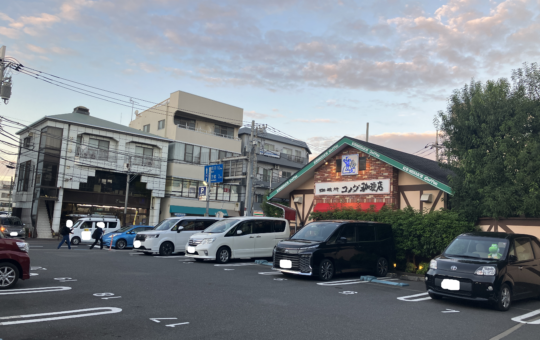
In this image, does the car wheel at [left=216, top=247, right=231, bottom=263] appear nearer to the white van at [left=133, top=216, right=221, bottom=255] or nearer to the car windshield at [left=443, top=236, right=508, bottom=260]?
the white van at [left=133, top=216, right=221, bottom=255]

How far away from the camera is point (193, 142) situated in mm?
48156

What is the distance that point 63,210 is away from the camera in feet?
129

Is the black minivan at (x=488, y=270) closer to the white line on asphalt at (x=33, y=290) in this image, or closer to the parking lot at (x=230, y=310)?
the parking lot at (x=230, y=310)

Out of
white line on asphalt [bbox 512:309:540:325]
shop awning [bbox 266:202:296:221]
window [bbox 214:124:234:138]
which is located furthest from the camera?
window [bbox 214:124:234:138]

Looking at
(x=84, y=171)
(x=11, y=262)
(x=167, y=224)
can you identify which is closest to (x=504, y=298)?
(x=11, y=262)

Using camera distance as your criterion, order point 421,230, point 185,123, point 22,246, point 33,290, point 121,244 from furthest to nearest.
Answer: point 185,123 → point 121,244 → point 421,230 → point 22,246 → point 33,290

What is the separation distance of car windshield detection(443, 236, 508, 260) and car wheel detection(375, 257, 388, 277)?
3.93 metres

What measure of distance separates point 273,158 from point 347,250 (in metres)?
42.6

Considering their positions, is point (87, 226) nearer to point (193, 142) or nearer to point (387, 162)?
point (193, 142)

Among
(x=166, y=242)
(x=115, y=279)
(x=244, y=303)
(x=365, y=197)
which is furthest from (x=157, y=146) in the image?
(x=244, y=303)

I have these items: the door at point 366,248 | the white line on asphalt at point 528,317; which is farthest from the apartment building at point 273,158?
the white line on asphalt at point 528,317

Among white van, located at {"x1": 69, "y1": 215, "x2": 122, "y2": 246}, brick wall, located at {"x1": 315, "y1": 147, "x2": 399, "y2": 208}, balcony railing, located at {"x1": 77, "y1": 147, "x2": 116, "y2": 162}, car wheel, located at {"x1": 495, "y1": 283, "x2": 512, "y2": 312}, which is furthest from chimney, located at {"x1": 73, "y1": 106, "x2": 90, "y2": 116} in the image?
car wheel, located at {"x1": 495, "y1": 283, "x2": 512, "y2": 312}

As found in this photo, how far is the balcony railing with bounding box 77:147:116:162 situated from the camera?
4016cm

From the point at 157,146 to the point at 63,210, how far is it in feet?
36.3
